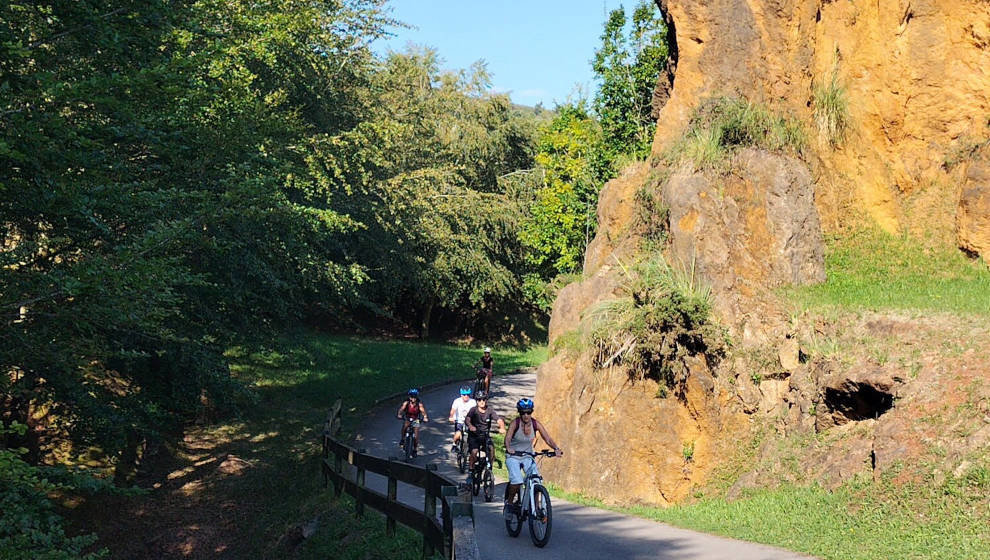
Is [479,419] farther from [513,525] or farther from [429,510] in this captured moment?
[429,510]

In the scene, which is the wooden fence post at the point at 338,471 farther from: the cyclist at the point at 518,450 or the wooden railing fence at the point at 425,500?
the cyclist at the point at 518,450

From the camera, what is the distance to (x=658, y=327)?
17.8 meters

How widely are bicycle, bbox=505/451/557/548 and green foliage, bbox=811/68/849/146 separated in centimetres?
1269

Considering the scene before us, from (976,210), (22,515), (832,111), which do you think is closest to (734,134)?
(832,111)

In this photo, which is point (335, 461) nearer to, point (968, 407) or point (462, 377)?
point (968, 407)

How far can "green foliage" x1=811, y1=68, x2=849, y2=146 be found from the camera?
825 inches

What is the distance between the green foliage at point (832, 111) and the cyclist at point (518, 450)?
39.5 feet

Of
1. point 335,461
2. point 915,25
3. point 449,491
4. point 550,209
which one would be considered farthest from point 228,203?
point 550,209

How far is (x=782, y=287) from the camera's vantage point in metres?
18.9

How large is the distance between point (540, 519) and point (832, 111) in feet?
45.1

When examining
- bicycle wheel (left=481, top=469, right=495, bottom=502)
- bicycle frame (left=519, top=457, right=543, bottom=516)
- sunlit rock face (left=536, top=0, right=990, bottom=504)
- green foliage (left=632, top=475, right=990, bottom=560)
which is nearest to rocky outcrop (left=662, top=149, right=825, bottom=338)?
sunlit rock face (left=536, top=0, right=990, bottom=504)

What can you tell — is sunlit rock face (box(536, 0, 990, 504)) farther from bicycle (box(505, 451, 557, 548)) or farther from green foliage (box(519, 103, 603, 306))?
green foliage (box(519, 103, 603, 306))

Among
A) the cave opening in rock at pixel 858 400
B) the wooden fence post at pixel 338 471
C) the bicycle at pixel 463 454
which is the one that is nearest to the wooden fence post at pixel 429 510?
the wooden fence post at pixel 338 471

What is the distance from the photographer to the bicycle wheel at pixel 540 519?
1153cm
